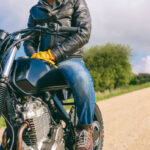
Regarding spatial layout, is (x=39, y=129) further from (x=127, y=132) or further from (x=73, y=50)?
(x=127, y=132)

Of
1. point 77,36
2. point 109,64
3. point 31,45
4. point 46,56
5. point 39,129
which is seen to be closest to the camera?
point 39,129

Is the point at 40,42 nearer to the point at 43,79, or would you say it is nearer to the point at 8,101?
the point at 43,79

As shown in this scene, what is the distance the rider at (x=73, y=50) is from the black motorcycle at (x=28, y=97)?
5.5 inches

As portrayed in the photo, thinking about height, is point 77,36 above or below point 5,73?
above

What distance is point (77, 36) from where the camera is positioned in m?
2.79

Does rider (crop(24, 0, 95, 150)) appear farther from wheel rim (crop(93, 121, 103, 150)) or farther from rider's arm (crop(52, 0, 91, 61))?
wheel rim (crop(93, 121, 103, 150))

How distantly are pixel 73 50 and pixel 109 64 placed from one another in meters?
31.7

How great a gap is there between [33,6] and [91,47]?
104 ft

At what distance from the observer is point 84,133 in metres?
2.65

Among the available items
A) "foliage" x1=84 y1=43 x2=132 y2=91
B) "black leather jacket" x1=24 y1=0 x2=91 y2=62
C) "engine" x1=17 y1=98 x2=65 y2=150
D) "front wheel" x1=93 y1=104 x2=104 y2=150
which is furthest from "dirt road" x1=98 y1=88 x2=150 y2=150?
"foliage" x1=84 y1=43 x2=132 y2=91

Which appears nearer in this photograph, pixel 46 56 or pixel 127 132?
pixel 46 56

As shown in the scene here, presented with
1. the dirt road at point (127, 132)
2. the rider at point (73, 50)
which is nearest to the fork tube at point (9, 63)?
the rider at point (73, 50)

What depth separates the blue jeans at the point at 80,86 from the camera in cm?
252

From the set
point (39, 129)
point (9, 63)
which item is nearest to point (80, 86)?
point (39, 129)
